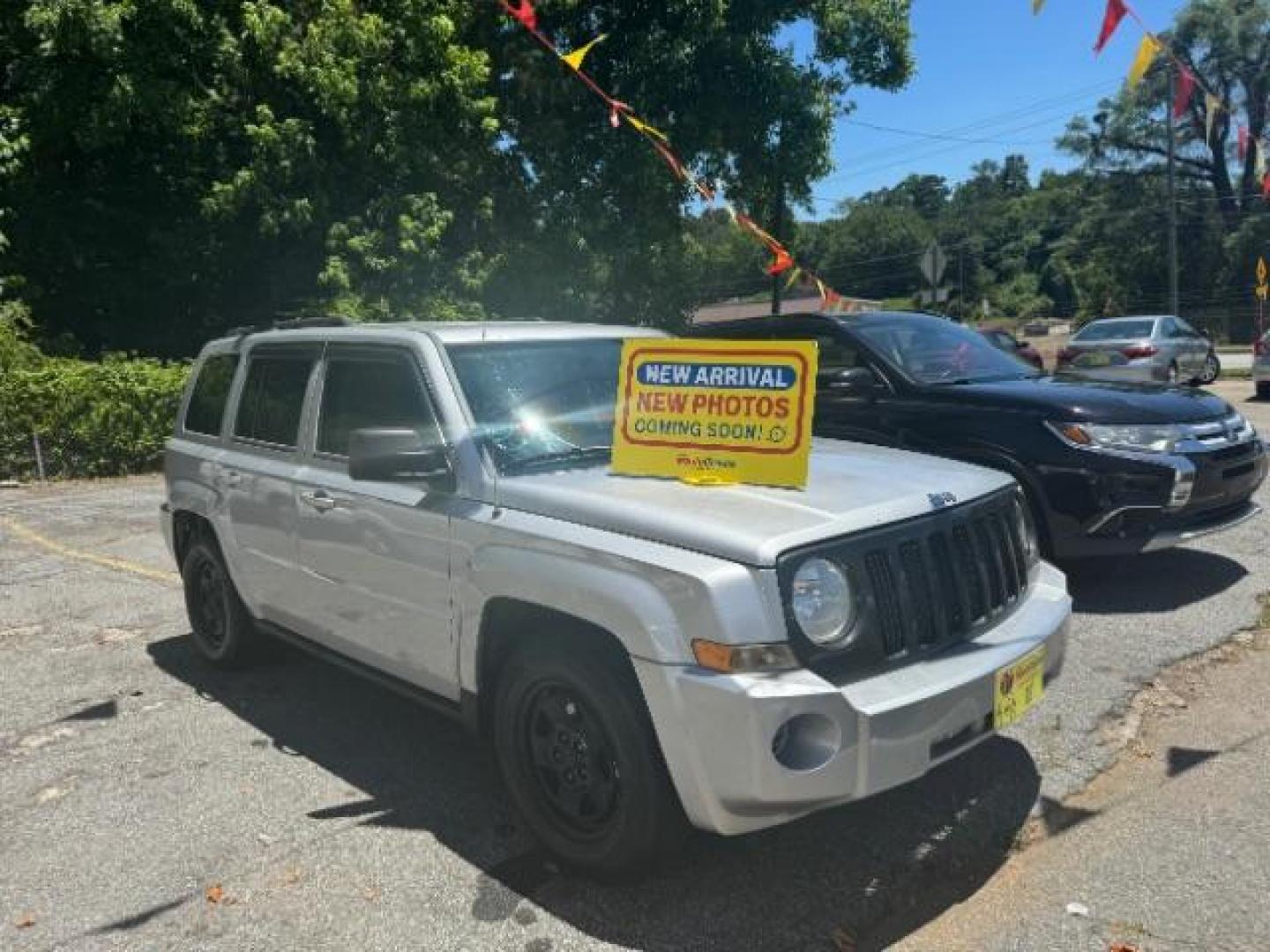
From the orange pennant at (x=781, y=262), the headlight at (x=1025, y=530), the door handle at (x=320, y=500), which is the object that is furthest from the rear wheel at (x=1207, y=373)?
the door handle at (x=320, y=500)

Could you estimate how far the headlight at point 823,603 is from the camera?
2867 millimetres

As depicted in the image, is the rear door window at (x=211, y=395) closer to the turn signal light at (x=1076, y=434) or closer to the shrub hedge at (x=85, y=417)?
the turn signal light at (x=1076, y=434)

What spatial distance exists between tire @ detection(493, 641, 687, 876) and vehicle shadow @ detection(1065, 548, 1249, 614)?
358cm

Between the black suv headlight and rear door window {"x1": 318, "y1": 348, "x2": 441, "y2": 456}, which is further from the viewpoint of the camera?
rear door window {"x1": 318, "y1": 348, "x2": 441, "y2": 456}

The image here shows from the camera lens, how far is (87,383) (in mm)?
12742

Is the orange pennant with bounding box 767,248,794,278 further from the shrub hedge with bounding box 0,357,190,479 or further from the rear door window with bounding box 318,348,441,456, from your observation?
the rear door window with bounding box 318,348,441,456

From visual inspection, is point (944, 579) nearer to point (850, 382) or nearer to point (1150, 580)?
point (850, 382)

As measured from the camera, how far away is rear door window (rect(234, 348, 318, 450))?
4.60 m

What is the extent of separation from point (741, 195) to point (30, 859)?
1873cm

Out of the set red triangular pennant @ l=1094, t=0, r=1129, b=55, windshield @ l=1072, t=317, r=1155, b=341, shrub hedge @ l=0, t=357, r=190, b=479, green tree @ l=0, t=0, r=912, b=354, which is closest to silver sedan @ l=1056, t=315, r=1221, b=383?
windshield @ l=1072, t=317, r=1155, b=341

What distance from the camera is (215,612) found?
17.7ft

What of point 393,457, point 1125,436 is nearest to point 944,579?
point 393,457

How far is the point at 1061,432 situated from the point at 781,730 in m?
3.71

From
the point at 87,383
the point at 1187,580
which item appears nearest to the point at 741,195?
the point at 87,383
